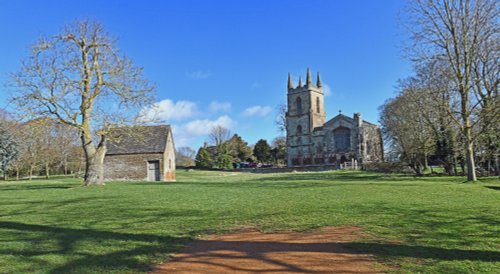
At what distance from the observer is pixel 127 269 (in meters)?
6.10

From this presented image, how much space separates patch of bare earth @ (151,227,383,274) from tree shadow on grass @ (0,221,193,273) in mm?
468

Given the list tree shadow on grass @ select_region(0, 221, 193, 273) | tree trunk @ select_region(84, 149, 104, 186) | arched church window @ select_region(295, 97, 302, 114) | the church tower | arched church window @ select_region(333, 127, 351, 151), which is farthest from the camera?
arched church window @ select_region(295, 97, 302, 114)

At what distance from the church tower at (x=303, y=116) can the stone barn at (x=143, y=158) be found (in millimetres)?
50355

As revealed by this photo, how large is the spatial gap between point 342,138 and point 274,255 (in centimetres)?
7768

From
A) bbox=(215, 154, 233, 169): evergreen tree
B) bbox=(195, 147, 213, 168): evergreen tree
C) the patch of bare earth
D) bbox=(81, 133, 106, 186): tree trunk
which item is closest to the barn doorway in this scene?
bbox=(81, 133, 106, 186): tree trunk

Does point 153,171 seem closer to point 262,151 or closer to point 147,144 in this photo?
point 147,144

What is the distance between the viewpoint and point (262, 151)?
320ft

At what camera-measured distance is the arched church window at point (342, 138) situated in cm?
8100

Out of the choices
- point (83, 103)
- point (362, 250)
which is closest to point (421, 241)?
point (362, 250)

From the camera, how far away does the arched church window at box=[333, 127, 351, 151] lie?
3189 inches

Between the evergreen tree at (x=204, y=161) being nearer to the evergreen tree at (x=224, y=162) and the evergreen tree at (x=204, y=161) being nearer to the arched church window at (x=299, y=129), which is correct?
the evergreen tree at (x=224, y=162)

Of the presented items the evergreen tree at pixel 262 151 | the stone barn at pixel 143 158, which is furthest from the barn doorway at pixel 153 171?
the evergreen tree at pixel 262 151

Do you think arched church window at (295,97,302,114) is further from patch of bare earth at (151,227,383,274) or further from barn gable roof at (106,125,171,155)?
patch of bare earth at (151,227,383,274)

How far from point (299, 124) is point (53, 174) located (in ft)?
167
